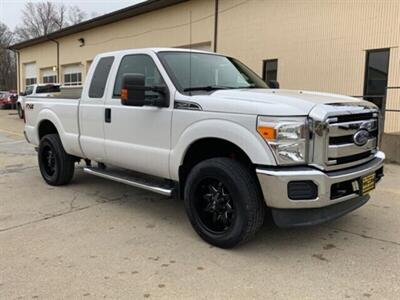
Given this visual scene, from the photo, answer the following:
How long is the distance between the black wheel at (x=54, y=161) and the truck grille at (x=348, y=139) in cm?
434

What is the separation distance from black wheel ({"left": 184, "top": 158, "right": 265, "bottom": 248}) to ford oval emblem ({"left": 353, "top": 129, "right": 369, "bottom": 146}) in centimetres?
105

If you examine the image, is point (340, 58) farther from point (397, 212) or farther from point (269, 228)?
point (269, 228)

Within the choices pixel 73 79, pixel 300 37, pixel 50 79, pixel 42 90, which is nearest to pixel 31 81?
pixel 50 79

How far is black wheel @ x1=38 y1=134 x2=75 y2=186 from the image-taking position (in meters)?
→ 6.66

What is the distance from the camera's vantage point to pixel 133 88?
440 centimetres

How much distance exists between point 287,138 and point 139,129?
1.98 metres

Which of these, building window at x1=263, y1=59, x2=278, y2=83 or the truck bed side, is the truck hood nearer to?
the truck bed side

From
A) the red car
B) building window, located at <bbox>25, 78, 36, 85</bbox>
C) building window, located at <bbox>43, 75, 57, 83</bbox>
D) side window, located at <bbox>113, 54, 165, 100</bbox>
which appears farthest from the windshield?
the red car

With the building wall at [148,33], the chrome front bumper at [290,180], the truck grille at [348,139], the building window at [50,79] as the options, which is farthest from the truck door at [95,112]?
the building window at [50,79]

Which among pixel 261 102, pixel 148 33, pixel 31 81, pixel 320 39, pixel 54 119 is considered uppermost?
pixel 148 33

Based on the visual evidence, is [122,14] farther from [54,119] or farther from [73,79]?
[54,119]

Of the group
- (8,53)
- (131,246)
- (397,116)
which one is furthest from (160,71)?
(8,53)

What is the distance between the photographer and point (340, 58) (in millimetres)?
12180

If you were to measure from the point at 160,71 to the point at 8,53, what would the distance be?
241ft
